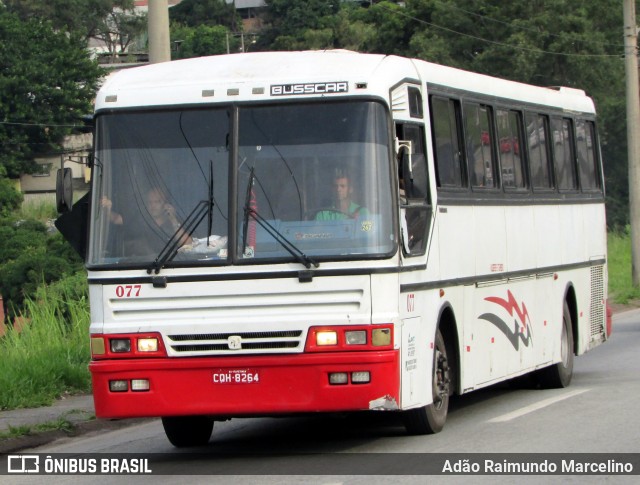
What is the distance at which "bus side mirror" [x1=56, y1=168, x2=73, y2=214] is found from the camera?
390 inches

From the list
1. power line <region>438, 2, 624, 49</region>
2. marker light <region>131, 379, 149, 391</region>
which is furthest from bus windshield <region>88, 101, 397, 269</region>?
power line <region>438, 2, 624, 49</region>

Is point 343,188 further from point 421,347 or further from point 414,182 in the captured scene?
point 421,347

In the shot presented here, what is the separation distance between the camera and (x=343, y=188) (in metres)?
9.55

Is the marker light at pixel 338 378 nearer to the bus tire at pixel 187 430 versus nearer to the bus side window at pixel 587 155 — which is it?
the bus tire at pixel 187 430

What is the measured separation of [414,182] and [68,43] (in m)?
77.3

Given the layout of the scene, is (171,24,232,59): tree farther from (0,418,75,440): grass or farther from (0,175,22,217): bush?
(0,418,75,440): grass

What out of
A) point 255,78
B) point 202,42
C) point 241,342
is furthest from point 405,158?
point 202,42

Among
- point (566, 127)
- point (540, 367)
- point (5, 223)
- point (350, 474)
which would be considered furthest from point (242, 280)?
point (5, 223)

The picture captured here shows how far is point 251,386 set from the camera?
30.9ft

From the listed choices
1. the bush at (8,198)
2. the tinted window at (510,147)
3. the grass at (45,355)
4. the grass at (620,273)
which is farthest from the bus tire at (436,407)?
the bush at (8,198)

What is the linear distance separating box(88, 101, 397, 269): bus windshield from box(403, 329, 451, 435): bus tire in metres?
1.57

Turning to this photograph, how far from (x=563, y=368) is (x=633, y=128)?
16434 mm

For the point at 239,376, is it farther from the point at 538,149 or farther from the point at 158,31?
the point at 158,31

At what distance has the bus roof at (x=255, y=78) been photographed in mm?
Answer: 9758
